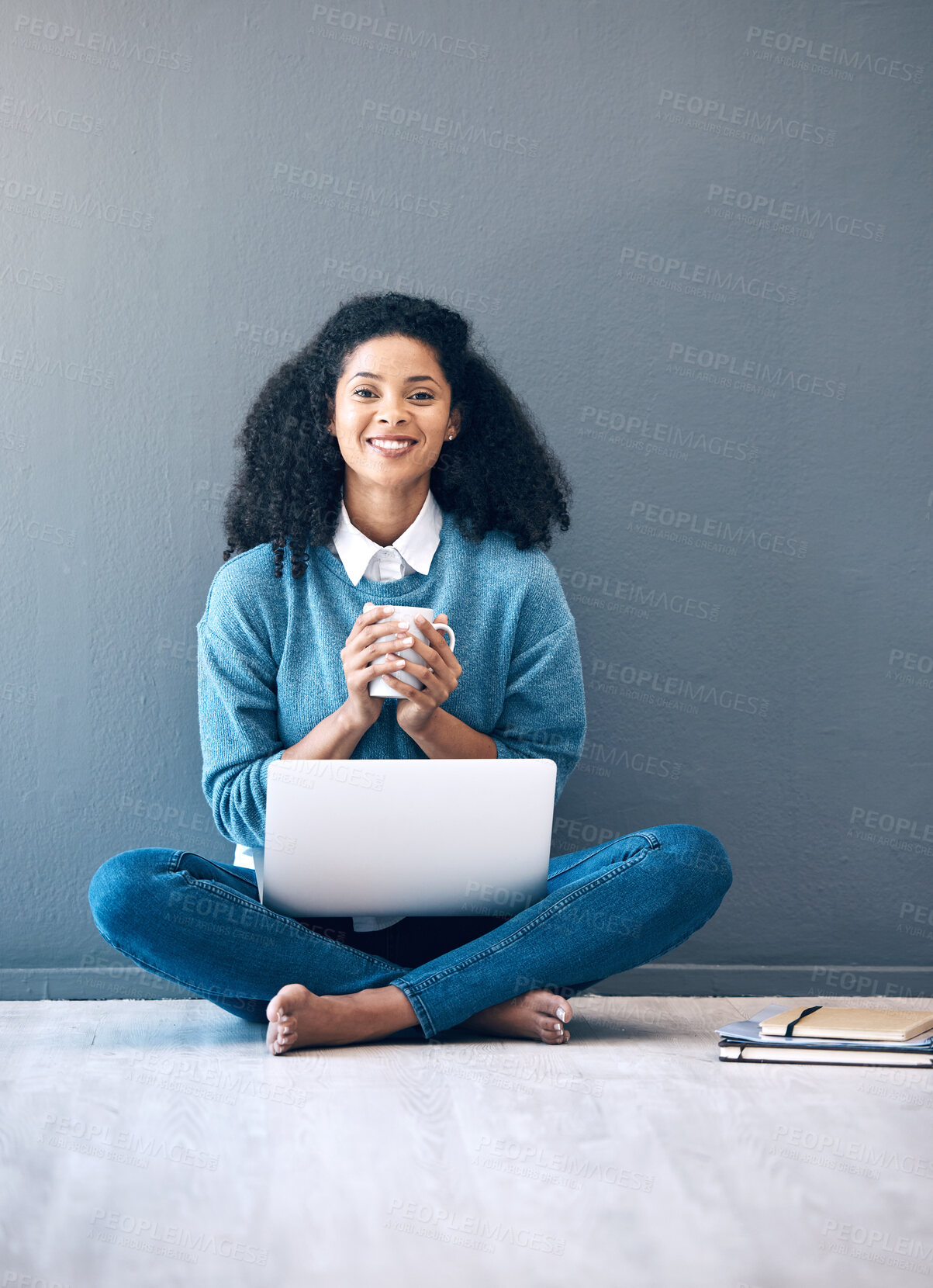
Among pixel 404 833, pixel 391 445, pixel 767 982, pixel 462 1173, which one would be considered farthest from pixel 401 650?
pixel 767 982

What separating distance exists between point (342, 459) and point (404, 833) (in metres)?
0.77

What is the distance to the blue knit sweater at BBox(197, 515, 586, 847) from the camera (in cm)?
187

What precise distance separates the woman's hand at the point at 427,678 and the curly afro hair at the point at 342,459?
36cm

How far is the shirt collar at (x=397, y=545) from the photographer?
76.3 inches

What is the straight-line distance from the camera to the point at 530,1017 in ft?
5.38

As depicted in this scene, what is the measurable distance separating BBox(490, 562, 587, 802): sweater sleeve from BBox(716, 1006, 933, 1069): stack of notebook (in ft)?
1.70

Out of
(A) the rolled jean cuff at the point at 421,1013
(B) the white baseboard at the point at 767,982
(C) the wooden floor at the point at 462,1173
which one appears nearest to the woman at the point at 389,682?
(A) the rolled jean cuff at the point at 421,1013

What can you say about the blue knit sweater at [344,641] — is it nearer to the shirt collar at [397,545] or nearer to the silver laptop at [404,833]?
the shirt collar at [397,545]

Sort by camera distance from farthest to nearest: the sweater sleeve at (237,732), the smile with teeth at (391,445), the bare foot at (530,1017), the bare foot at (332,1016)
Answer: the smile with teeth at (391,445)
the sweater sleeve at (237,732)
the bare foot at (530,1017)
the bare foot at (332,1016)

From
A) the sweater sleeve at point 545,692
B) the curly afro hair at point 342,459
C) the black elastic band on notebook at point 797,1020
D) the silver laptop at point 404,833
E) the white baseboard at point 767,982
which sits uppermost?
the curly afro hair at point 342,459

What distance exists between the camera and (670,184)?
88.4 inches

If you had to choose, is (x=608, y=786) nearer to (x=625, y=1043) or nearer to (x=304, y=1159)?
(x=625, y=1043)

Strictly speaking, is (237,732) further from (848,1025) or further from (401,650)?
(848,1025)

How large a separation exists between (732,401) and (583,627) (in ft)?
1.75
